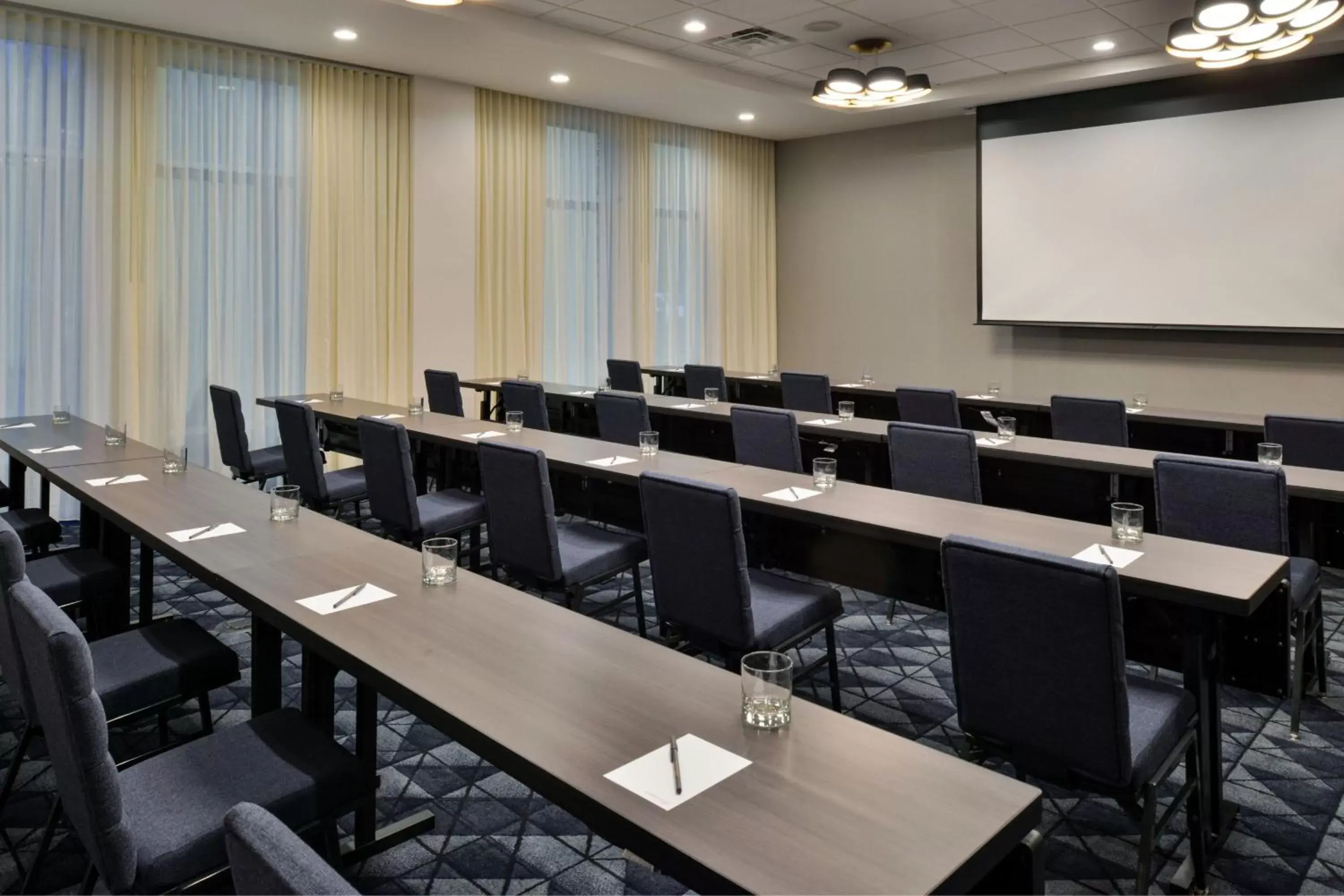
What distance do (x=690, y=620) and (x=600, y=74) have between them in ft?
19.8

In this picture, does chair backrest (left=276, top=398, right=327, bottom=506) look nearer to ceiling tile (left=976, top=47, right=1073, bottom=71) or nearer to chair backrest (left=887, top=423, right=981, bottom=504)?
chair backrest (left=887, top=423, right=981, bottom=504)

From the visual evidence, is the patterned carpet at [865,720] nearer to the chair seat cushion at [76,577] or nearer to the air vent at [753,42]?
the chair seat cushion at [76,577]

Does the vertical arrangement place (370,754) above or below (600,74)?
below

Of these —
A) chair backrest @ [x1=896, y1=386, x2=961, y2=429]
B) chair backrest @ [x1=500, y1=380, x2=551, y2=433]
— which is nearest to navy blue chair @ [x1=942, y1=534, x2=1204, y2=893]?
chair backrest @ [x1=896, y1=386, x2=961, y2=429]

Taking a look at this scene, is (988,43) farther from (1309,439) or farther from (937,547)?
(937,547)

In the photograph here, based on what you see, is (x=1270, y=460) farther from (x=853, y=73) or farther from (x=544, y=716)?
(x=853, y=73)

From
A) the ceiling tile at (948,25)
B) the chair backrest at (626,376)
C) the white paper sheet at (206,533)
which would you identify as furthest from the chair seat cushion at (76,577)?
the ceiling tile at (948,25)

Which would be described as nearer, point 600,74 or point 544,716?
point 544,716

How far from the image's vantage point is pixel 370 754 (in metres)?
2.33

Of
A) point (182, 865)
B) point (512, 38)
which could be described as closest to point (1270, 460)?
point (182, 865)

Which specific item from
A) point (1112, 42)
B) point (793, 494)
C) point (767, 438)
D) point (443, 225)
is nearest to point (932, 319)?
point (1112, 42)

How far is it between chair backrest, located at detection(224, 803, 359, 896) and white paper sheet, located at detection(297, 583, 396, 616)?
1.11 meters

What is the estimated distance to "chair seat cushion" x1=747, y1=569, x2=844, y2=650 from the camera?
9.37 ft

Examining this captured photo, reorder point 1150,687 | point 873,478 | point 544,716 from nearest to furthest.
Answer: point 544,716 → point 1150,687 → point 873,478
